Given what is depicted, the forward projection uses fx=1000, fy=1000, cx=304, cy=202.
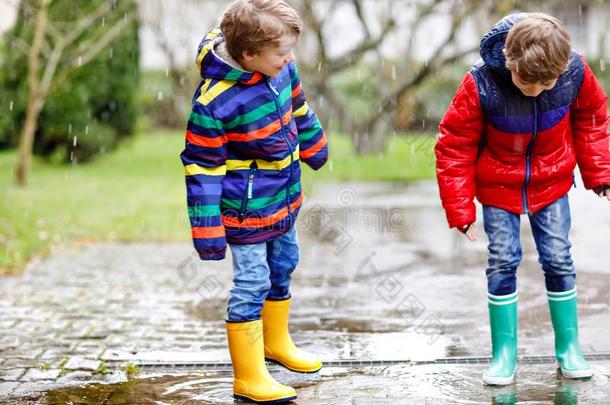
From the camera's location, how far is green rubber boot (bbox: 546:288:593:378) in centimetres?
420

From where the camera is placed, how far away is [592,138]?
4172mm

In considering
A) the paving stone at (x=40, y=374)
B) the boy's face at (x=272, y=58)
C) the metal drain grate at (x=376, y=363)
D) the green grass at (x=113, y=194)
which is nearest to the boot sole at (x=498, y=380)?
the metal drain grate at (x=376, y=363)

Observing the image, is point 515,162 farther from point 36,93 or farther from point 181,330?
point 36,93

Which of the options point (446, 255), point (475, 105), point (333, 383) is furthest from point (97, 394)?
point (446, 255)

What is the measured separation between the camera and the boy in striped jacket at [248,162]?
385 centimetres

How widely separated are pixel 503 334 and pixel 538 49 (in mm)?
1250

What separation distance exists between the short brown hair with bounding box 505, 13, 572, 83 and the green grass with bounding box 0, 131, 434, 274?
16.4 ft

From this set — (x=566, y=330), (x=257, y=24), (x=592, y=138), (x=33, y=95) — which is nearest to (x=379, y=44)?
(x=33, y=95)

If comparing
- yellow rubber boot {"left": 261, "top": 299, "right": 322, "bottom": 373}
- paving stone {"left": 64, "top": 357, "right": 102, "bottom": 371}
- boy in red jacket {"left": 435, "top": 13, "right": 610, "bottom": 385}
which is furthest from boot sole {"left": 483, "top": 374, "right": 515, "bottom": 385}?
paving stone {"left": 64, "top": 357, "right": 102, "bottom": 371}

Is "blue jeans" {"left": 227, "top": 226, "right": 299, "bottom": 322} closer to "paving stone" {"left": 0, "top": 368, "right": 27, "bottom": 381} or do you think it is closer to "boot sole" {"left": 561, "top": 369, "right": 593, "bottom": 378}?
"paving stone" {"left": 0, "top": 368, "right": 27, "bottom": 381}

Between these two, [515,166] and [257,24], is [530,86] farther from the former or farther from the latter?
[257,24]

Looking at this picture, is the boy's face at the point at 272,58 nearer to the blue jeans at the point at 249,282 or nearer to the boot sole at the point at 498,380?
the blue jeans at the point at 249,282

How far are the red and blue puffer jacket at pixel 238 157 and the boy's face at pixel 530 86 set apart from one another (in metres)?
0.94

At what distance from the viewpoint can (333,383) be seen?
13.9 ft
